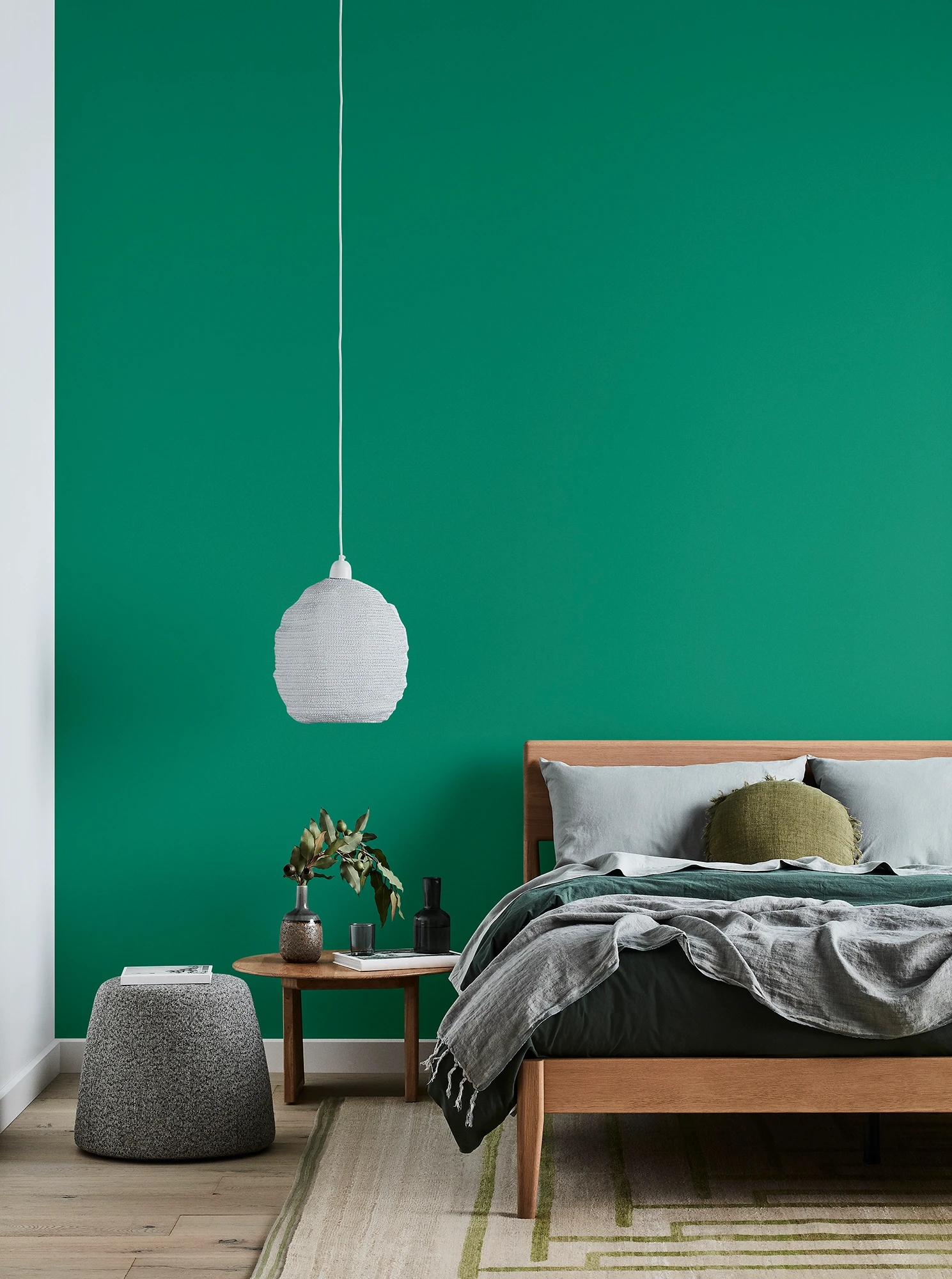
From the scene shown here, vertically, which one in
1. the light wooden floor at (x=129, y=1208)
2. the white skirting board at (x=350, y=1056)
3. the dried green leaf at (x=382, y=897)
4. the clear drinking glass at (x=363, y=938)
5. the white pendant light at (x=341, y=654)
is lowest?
the white skirting board at (x=350, y=1056)

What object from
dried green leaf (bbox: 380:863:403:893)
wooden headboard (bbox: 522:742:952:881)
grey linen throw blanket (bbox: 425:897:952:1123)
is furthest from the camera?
wooden headboard (bbox: 522:742:952:881)

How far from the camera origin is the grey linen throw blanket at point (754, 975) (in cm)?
254

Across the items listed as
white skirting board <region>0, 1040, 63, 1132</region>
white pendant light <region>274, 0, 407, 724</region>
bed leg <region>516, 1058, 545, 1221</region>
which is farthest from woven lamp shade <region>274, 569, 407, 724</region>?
bed leg <region>516, 1058, 545, 1221</region>

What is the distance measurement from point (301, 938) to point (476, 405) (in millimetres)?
1741

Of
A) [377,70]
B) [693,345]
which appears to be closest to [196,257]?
[377,70]

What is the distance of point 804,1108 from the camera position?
2.55 m

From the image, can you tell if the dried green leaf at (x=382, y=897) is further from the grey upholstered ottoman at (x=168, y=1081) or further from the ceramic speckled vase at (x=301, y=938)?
the grey upholstered ottoman at (x=168, y=1081)

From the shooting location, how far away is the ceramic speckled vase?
3.63m

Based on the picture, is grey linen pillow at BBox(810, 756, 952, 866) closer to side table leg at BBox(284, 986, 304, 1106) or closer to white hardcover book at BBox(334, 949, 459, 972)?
white hardcover book at BBox(334, 949, 459, 972)

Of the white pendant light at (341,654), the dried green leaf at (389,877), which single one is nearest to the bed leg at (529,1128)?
the dried green leaf at (389,877)

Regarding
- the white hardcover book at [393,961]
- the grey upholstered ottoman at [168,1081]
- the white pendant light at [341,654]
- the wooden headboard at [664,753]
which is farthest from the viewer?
the wooden headboard at [664,753]

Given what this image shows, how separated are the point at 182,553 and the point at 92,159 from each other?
1306 mm

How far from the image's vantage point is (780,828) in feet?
11.4

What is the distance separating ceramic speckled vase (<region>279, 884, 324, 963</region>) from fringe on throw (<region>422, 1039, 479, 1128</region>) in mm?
958
